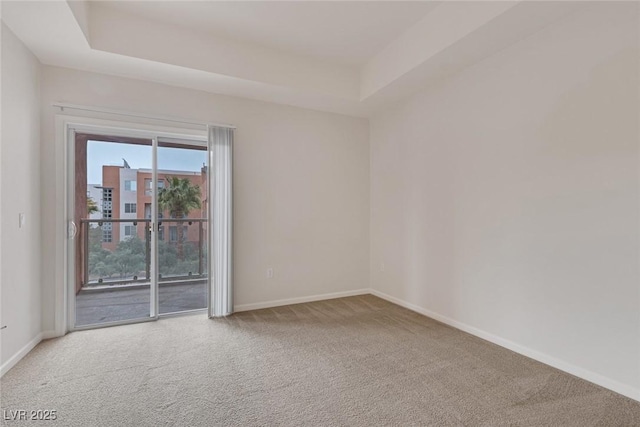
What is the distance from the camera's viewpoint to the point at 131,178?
10.8 ft

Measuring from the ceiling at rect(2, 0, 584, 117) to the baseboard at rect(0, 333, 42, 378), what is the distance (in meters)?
2.52

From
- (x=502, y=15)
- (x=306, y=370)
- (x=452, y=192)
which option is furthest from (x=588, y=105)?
(x=306, y=370)

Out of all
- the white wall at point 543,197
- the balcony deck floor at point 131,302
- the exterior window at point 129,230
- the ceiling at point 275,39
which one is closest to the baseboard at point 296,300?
the balcony deck floor at point 131,302

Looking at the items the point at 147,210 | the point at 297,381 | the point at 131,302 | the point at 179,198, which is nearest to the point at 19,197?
the point at 147,210

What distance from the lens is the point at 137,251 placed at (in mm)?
3334

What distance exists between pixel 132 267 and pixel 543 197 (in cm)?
405

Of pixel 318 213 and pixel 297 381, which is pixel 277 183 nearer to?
pixel 318 213

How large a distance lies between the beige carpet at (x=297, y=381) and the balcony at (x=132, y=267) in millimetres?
392

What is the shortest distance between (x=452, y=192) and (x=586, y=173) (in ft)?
3.73

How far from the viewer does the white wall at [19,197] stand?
2.24m

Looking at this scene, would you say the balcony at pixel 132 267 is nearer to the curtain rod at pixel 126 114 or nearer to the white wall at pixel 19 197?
the white wall at pixel 19 197

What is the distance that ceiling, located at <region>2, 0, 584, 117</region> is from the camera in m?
2.29

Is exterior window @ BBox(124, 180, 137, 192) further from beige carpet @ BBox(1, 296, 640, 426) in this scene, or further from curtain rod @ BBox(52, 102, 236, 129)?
beige carpet @ BBox(1, 296, 640, 426)

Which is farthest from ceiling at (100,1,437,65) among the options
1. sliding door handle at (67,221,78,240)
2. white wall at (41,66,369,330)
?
sliding door handle at (67,221,78,240)
